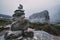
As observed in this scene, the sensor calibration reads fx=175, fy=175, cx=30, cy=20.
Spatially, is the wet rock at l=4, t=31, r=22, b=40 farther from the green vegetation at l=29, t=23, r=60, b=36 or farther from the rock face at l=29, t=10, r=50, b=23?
the rock face at l=29, t=10, r=50, b=23

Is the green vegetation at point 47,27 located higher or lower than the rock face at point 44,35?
higher

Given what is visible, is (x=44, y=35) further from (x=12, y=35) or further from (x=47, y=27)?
(x=12, y=35)

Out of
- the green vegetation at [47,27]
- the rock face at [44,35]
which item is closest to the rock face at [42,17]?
the green vegetation at [47,27]

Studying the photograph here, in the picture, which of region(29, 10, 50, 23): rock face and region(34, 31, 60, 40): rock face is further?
region(29, 10, 50, 23): rock face

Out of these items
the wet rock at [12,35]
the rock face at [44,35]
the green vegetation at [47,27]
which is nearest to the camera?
the wet rock at [12,35]

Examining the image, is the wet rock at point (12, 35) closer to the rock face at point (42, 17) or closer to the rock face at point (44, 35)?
the rock face at point (44, 35)

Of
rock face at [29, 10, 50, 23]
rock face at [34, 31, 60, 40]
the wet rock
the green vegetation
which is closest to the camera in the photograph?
the wet rock

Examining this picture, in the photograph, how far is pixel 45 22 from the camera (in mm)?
6012

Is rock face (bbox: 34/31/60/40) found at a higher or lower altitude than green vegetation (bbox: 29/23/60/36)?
lower

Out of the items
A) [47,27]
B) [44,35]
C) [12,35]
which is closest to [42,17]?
[47,27]

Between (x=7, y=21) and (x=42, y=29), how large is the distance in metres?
1.20

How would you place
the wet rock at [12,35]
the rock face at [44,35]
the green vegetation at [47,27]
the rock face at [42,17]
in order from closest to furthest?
the wet rock at [12,35] → the rock face at [44,35] → the green vegetation at [47,27] → the rock face at [42,17]

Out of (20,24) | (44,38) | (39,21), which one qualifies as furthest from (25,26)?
(39,21)

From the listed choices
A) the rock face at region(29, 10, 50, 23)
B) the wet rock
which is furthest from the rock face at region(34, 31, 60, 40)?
the wet rock
